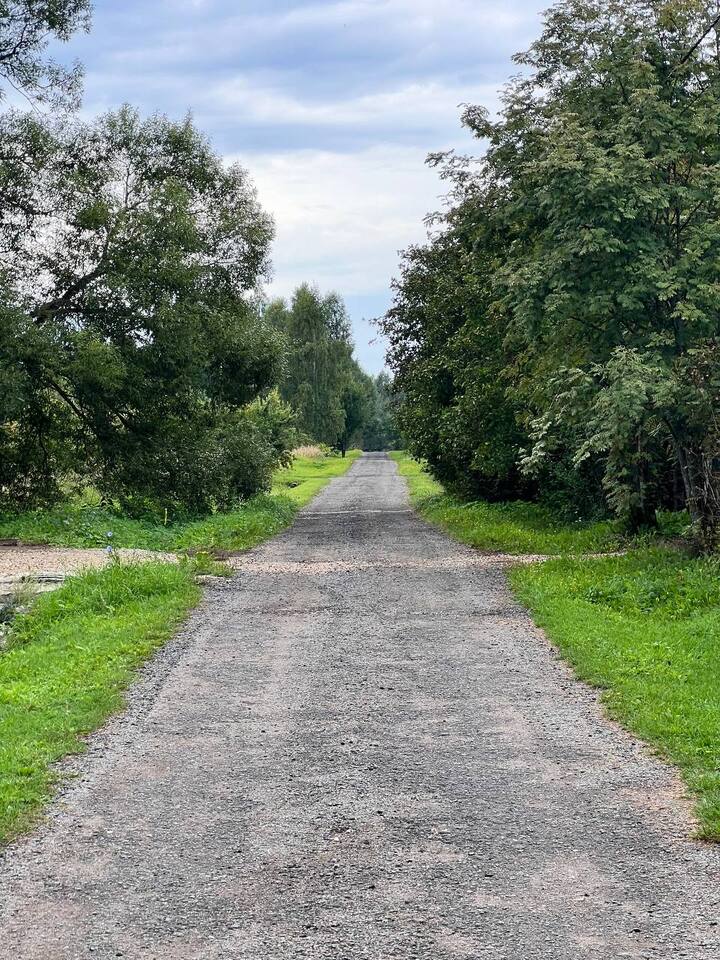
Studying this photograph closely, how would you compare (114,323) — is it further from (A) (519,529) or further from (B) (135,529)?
(A) (519,529)

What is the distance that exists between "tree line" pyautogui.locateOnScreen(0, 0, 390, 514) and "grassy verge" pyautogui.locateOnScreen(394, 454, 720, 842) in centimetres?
937

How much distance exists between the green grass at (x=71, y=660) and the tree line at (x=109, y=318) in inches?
340

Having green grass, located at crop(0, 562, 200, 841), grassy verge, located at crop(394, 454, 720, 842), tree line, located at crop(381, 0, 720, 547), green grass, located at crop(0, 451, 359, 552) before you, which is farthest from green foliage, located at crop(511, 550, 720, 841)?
green grass, located at crop(0, 451, 359, 552)

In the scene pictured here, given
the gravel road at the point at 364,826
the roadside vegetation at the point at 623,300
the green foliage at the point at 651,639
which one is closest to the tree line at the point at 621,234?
the roadside vegetation at the point at 623,300

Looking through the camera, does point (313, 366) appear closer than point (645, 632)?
No

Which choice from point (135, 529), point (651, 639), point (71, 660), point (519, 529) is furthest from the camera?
point (135, 529)

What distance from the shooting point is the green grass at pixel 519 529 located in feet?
57.4

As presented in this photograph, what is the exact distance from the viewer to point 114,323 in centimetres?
2288

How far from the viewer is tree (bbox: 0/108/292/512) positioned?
71.7ft

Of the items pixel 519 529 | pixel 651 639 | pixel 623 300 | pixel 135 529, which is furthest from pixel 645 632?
pixel 135 529

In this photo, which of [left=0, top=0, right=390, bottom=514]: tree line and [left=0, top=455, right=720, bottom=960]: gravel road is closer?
[left=0, top=455, right=720, bottom=960]: gravel road

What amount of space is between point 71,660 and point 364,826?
5039 millimetres

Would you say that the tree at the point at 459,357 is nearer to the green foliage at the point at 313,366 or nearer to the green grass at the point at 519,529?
the green grass at the point at 519,529

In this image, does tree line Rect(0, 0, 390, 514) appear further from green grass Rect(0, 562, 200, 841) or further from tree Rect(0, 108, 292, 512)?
green grass Rect(0, 562, 200, 841)
